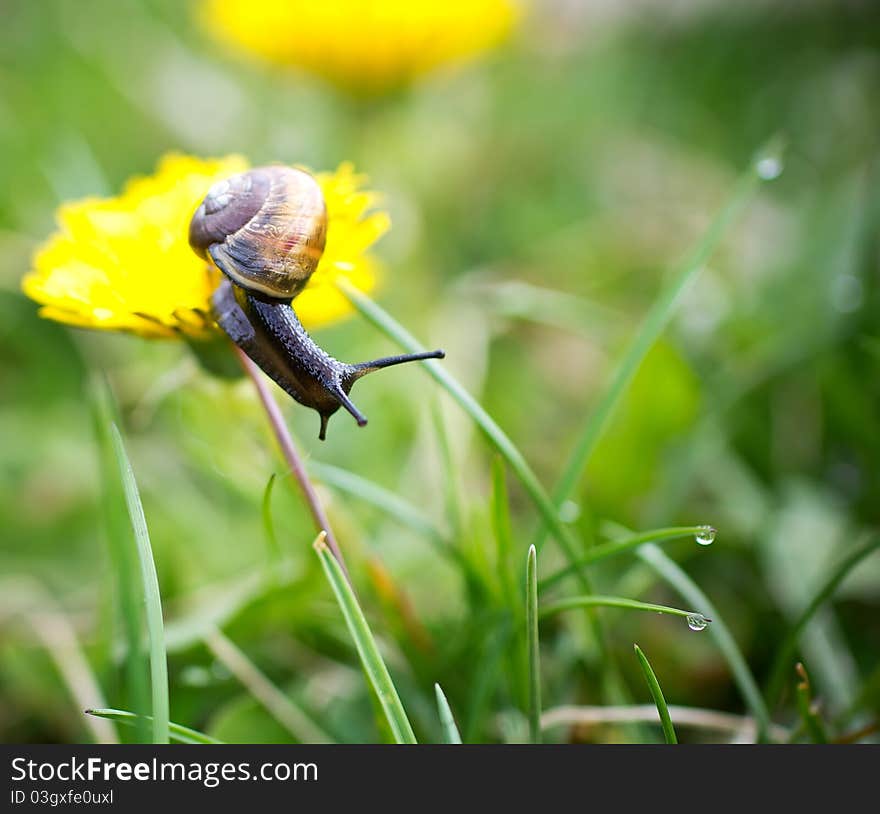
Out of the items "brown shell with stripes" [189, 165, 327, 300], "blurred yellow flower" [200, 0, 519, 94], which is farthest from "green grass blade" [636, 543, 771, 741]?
"blurred yellow flower" [200, 0, 519, 94]

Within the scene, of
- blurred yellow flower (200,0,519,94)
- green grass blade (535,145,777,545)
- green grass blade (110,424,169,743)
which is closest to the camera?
green grass blade (110,424,169,743)

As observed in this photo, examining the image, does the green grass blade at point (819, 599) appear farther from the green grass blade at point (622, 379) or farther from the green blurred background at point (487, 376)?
the green grass blade at point (622, 379)

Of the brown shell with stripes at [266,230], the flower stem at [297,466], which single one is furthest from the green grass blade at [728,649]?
the brown shell with stripes at [266,230]

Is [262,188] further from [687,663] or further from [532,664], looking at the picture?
[687,663]

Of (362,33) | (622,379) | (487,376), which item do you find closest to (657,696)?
(622,379)

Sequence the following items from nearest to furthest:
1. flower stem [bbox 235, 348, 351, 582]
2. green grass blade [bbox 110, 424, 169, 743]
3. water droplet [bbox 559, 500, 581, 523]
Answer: green grass blade [bbox 110, 424, 169, 743] → flower stem [bbox 235, 348, 351, 582] → water droplet [bbox 559, 500, 581, 523]

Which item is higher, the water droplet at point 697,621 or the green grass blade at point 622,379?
the green grass blade at point 622,379

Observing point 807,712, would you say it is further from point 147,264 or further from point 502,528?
point 147,264

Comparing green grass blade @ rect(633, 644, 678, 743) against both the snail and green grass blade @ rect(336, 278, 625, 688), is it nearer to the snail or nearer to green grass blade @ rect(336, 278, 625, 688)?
green grass blade @ rect(336, 278, 625, 688)
